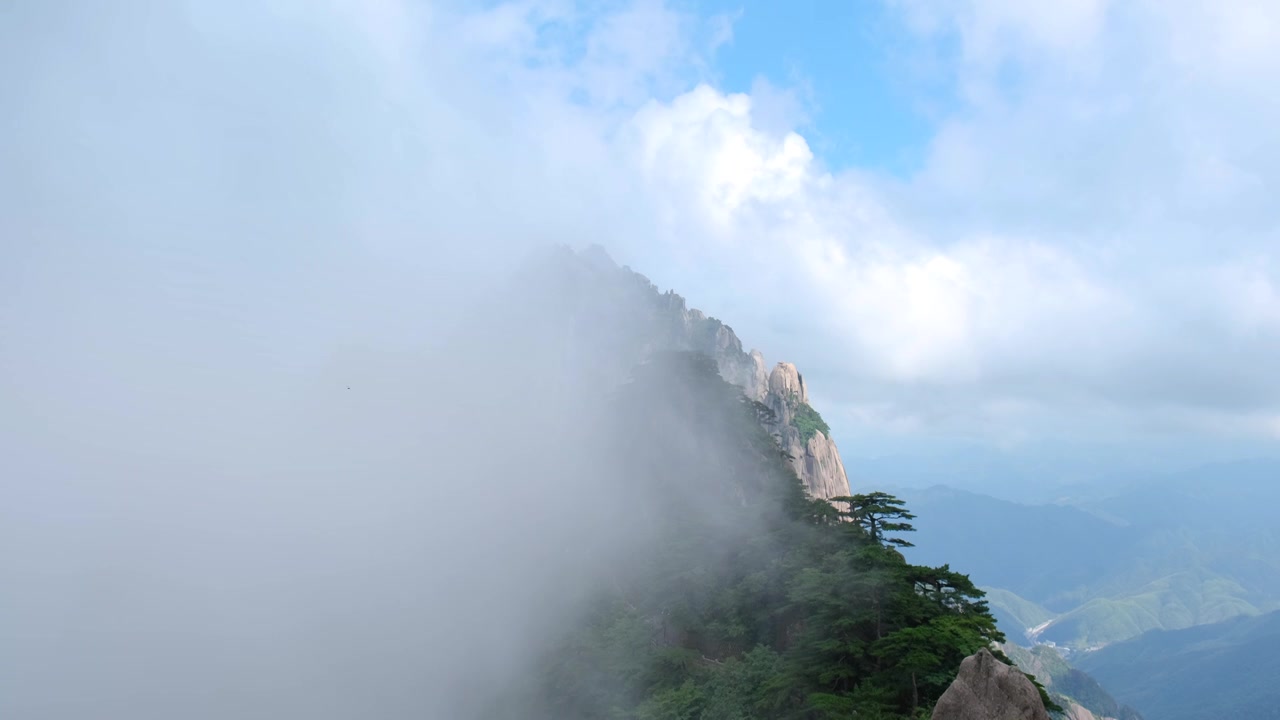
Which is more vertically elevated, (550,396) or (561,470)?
(550,396)

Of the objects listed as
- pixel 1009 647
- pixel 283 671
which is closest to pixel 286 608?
pixel 283 671

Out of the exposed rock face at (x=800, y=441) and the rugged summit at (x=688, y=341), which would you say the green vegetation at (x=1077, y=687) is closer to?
the exposed rock face at (x=800, y=441)

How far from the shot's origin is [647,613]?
5141 centimetres

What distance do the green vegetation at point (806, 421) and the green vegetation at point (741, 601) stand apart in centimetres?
2052

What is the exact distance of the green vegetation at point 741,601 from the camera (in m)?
28.6

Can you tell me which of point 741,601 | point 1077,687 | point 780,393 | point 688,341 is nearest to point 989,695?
point 741,601

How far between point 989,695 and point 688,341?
9073cm

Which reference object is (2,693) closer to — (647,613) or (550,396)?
(550,396)

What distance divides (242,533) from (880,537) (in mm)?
105267

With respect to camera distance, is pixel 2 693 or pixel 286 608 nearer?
pixel 2 693

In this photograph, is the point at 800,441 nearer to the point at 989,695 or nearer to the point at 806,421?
the point at 806,421

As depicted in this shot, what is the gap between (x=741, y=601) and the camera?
149 ft

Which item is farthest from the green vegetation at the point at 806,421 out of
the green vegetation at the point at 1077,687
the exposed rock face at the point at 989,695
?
the green vegetation at the point at 1077,687

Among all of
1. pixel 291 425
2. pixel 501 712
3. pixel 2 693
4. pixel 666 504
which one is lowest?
pixel 2 693
